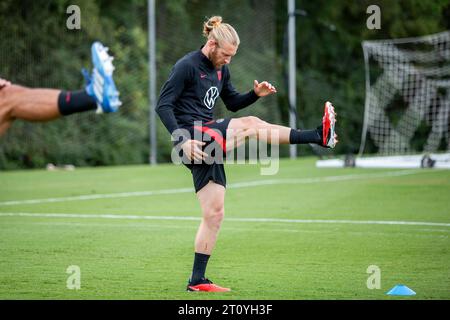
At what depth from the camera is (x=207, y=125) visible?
7234mm

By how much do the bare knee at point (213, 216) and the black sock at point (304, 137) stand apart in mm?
803

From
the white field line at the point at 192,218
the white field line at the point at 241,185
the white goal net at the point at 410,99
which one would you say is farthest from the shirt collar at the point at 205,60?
the white goal net at the point at 410,99

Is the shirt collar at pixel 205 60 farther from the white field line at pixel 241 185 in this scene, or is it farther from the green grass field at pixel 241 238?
the white field line at pixel 241 185

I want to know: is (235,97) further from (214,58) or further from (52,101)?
(52,101)

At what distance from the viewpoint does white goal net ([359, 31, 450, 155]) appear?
29.1m

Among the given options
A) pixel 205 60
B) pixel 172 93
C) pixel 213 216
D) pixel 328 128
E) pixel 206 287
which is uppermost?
pixel 205 60

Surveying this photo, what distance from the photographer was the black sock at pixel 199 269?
288 inches

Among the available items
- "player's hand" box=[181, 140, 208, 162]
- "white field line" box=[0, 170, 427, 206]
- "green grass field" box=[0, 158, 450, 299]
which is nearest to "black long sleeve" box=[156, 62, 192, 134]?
"player's hand" box=[181, 140, 208, 162]

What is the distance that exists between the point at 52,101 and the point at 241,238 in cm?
430

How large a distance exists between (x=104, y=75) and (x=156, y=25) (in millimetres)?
22212

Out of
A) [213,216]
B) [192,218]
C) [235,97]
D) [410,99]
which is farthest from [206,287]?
[410,99]

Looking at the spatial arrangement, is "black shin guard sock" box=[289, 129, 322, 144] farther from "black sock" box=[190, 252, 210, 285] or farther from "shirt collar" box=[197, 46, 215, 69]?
"black sock" box=[190, 252, 210, 285]

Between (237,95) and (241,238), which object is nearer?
(237,95)

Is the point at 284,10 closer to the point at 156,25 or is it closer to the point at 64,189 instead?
the point at 156,25
